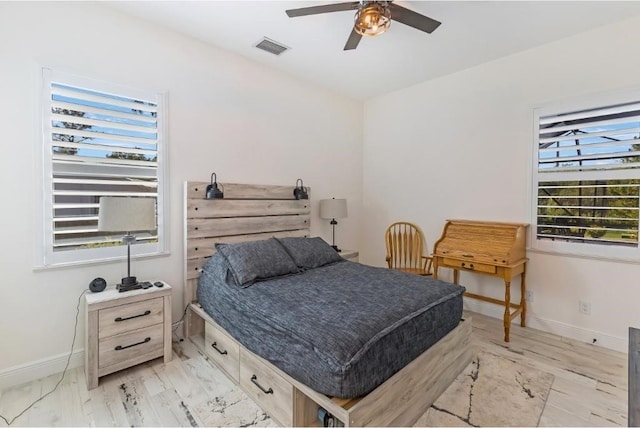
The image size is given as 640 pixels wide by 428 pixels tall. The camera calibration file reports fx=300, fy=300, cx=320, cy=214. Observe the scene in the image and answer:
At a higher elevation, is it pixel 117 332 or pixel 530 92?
pixel 530 92

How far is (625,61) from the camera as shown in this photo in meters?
2.52

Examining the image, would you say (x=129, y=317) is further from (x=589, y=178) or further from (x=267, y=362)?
(x=589, y=178)

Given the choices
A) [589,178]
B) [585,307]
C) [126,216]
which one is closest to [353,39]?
[126,216]

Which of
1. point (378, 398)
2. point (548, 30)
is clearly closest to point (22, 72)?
point (378, 398)

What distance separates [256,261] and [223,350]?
0.68 metres

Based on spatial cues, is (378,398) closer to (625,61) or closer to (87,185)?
(87,185)

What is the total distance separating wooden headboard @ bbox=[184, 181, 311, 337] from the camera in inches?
109

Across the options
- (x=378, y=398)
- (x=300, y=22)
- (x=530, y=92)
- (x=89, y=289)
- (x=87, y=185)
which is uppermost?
(x=300, y=22)

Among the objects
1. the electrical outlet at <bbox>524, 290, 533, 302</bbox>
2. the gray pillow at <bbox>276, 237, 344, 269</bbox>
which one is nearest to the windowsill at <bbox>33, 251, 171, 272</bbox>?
the gray pillow at <bbox>276, 237, 344, 269</bbox>

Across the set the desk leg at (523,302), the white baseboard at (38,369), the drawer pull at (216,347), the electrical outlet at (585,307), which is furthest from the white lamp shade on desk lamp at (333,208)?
the white baseboard at (38,369)

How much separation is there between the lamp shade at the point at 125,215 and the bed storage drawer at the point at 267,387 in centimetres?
117

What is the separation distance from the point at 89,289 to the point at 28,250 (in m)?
0.46

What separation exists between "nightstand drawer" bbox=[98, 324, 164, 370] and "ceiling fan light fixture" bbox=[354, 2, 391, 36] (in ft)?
8.53

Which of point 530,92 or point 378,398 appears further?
point 530,92
